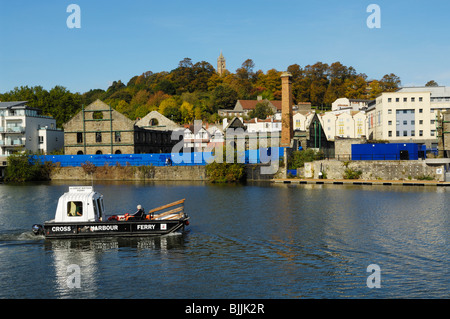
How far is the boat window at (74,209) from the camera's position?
30.3m

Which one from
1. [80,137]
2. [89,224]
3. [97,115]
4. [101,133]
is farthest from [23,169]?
[89,224]

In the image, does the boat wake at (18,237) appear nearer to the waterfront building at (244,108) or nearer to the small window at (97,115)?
the small window at (97,115)

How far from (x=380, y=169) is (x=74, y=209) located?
49.4 m

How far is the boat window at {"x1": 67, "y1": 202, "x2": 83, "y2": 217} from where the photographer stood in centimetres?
3030

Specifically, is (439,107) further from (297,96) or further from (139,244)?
(139,244)

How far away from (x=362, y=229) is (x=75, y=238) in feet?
63.3

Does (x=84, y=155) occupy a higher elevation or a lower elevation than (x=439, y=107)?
lower

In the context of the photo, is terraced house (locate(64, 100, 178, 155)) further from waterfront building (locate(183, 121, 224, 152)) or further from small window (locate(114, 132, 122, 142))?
waterfront building (locate(183, 121, 224, 152))

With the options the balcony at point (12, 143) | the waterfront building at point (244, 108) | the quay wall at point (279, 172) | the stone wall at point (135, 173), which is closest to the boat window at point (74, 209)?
the quay wall at point (279, 172)

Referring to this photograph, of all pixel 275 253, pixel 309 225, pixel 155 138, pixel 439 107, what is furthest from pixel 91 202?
pixel 439 107

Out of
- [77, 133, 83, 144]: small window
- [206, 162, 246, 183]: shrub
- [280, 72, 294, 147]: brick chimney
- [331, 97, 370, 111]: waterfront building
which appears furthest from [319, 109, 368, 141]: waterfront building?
[77, 133, 83, 144]: small window

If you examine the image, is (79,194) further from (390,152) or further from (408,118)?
(408,118)

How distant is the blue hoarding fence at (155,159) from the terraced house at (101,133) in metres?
6.18

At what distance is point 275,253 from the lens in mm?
26516
